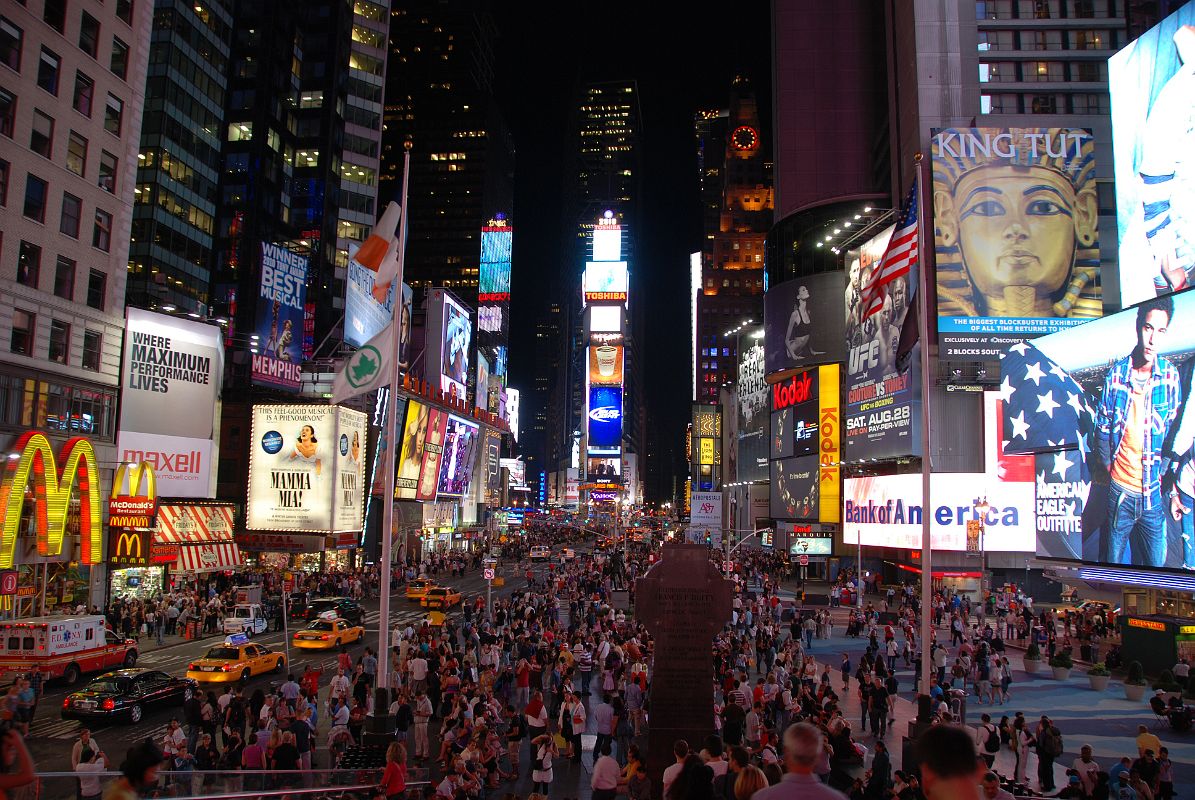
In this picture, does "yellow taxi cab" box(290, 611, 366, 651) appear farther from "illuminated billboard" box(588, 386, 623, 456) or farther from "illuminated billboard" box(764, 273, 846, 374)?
Result: "illuminated billboard" box(588, 386, 623, 456)

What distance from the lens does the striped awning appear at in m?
42.6

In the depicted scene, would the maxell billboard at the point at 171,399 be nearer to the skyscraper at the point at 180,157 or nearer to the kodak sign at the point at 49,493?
the kodak sign at the point at 49,493

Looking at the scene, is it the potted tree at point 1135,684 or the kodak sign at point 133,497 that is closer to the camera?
the potted tree at point 1135,684

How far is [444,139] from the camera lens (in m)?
170

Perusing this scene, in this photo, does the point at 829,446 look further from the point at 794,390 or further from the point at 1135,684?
the point at 1135,684

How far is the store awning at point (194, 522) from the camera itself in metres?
41.6

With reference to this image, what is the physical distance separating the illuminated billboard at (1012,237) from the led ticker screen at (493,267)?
121 meters

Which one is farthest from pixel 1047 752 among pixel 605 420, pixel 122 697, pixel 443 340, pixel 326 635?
pixel 605 420

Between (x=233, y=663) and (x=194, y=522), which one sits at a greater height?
(x=194, y=522)

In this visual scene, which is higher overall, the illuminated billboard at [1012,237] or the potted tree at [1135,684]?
the illuminated billboard at [1012,237]

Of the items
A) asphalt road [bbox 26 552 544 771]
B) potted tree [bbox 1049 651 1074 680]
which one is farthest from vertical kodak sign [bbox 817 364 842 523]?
potted tree [bbox 1049 651 1074 680]

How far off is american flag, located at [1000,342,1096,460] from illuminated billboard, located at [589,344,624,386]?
97553mm

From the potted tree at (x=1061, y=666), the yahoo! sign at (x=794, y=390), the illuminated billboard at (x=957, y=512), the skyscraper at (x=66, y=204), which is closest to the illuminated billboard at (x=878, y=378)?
the illuminated billboard at (x=957, y=512)

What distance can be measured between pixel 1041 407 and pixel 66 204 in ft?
136
